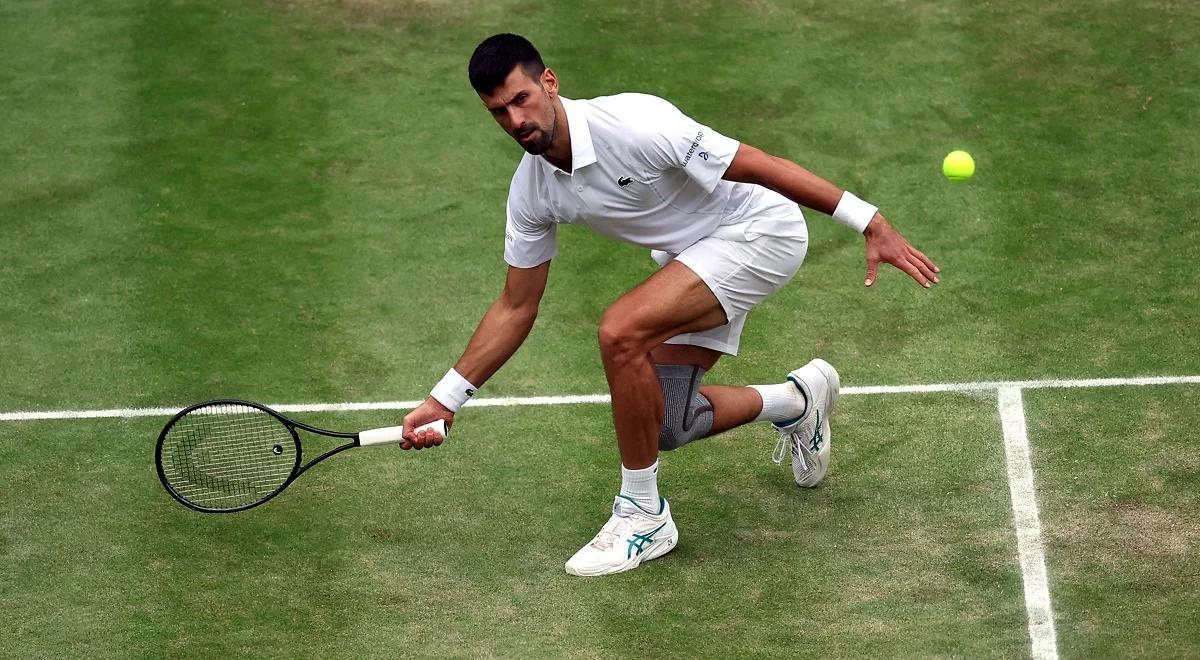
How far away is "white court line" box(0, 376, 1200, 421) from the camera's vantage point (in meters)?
7.80

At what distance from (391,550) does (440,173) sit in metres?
3.72

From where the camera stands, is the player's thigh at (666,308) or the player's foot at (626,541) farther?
the player's foot at (626,541)

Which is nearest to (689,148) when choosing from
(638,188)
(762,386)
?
(638,188)

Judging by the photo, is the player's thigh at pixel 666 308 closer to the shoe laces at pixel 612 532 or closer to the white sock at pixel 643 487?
the white sock at pixel 643 487

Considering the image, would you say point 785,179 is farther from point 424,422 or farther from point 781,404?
point 424,422

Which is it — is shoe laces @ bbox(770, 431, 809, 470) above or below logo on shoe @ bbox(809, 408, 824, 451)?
below

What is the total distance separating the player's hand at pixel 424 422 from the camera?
21.7ft

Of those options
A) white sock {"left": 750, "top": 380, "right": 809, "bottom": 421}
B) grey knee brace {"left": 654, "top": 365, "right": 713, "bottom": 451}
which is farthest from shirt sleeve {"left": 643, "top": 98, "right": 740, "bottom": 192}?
white sock {"left": 750, "top": 380, "right": 809, "bottom": 421}

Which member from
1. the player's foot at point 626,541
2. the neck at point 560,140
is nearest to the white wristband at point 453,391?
the player's foot at point 626,541

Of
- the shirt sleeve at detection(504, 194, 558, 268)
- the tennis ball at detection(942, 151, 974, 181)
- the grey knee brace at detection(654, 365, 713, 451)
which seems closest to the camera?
the shirt sleeve at detection(504, 194, 558, 268)

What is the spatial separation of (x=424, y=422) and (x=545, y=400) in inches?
53.1

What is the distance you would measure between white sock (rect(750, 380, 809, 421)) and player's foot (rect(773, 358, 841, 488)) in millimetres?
24

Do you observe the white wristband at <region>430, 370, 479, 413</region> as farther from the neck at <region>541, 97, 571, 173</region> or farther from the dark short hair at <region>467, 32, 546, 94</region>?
the dark short hair at <region>467, 32, 546, 94</region>

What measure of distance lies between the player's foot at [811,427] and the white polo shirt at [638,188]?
793mm
